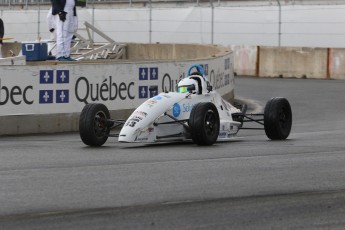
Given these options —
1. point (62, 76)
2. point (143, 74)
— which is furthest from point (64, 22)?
point (62, 76)

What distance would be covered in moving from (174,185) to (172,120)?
4.71 metres

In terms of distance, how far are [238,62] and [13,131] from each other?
19963 millimetres

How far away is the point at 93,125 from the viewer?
14.6 meters

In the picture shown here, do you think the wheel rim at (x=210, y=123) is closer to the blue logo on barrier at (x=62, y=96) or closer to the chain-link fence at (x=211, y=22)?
the blue logo on barrier at (x=62, y=96)

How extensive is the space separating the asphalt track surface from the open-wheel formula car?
21cm

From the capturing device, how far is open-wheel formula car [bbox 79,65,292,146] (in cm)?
1431

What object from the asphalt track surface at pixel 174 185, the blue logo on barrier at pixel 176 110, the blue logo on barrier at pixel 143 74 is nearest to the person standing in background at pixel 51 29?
the blue logo on barrier at pixel 143 74

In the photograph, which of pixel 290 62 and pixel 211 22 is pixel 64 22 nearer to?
pixel 290 62

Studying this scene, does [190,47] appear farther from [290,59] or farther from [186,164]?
[186,164]

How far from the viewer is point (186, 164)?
12086 millimetres

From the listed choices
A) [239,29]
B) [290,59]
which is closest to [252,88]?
[290,59]

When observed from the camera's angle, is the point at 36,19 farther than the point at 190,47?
Yes

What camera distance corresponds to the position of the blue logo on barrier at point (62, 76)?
59.6 feet

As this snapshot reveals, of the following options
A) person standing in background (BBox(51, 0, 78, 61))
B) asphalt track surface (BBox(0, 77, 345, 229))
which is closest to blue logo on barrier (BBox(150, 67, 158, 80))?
asphalt track surface (BBox(0, 77, 345, 229))
